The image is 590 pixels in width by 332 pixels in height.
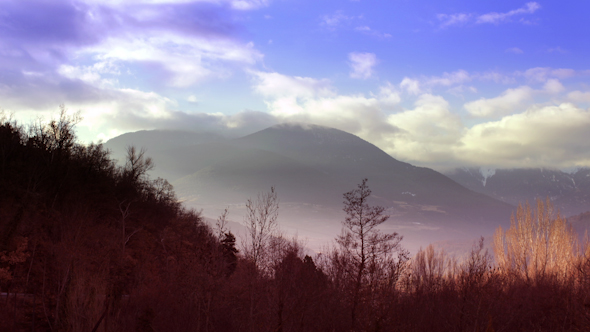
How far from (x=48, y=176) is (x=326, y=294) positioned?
3682 centimetres

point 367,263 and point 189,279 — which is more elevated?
point 367,263

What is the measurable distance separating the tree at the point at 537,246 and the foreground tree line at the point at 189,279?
20.9 meters

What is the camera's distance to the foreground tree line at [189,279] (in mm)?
42062

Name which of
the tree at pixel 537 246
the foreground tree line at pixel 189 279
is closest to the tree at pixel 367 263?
the foreground tree line at pixel 189 279

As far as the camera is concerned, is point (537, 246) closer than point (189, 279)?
No

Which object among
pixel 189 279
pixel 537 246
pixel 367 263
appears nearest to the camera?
pixel 367 263

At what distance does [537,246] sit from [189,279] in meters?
75.0

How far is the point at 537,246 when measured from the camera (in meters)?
94.2

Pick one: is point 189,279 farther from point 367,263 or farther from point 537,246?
point 537,246

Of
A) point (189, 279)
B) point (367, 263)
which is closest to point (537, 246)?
point (367, 263)

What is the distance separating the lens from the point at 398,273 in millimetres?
47062

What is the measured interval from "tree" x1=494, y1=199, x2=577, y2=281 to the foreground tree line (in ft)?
68.7

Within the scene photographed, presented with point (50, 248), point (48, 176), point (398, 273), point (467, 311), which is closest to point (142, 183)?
point (48, 176)

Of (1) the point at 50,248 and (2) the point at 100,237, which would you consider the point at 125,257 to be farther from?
(1) the point at 50,248
